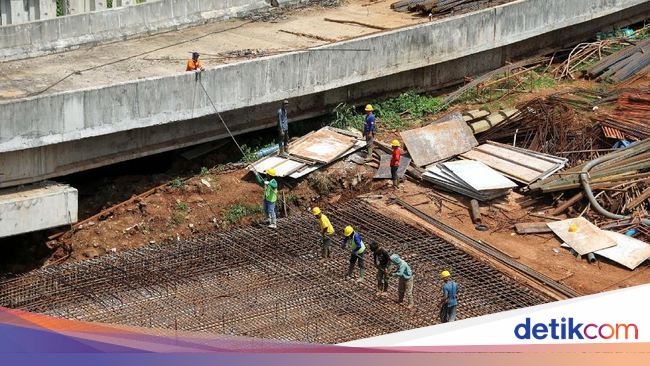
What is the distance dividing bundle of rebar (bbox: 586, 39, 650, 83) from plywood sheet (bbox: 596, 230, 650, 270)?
6.86m

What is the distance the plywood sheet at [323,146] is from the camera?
21.1m

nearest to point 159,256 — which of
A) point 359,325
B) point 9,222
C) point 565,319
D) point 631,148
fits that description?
point 9,222

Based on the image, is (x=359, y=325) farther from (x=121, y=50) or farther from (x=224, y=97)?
(x=121, y=50)

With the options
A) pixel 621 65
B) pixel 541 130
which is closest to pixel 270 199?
pixel 541 130

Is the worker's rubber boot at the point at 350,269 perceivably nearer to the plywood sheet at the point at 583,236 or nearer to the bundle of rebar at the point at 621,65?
the plywood sheet at the point at 583,236

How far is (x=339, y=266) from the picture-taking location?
60.8 feet

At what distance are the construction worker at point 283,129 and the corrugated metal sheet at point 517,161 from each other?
3.48 meters

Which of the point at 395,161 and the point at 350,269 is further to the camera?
the point at 395,161

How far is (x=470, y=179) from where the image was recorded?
66.7 feet

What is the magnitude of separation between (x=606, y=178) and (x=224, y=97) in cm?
732

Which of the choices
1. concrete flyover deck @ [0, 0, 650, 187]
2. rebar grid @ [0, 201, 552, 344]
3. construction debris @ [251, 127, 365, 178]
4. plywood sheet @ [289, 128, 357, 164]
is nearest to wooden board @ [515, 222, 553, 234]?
rebar grid @ [0, 201, 552, 344]

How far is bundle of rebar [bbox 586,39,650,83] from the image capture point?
2467cm

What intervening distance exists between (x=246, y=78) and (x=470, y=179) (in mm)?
4695

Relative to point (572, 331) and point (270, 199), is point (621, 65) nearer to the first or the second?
point (270, 199)
